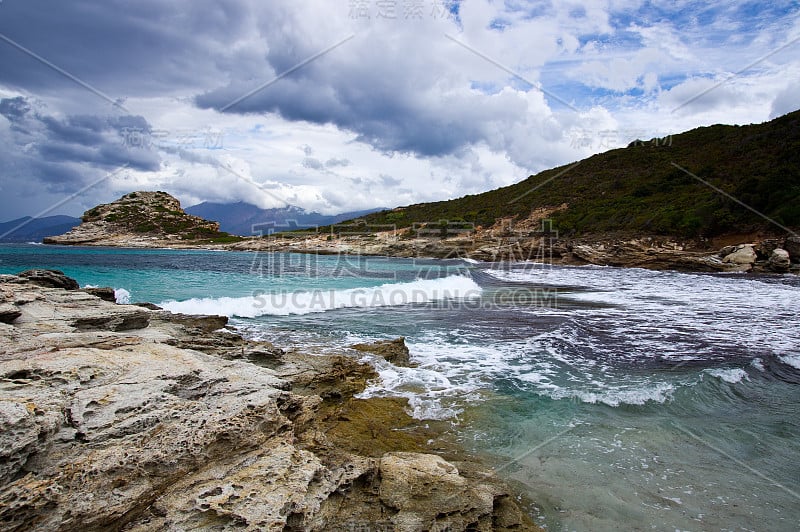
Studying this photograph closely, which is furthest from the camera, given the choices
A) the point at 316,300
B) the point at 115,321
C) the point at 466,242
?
the point at 466,242

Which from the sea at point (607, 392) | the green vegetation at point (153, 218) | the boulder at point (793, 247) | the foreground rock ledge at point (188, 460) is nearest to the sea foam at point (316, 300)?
the sea at point (607, 392)

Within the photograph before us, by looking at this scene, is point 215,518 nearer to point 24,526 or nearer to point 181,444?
point 181,444

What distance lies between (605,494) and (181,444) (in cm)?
399

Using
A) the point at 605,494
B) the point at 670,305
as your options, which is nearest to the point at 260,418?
the point at 605,494

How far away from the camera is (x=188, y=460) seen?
10.5 ft

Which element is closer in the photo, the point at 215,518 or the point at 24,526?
the point at 24,526

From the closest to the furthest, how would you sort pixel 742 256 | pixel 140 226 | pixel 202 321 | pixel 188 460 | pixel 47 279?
pixel 188 460 < pixel 202 321 < pixel 47 279 < pixel 742 256 < pixel 140 226

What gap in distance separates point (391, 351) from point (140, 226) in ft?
364

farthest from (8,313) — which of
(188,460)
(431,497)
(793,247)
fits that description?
(793,247)

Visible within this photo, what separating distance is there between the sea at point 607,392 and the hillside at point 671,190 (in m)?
23.6

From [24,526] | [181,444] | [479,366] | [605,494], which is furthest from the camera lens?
[479,366]

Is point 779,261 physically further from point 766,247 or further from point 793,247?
point 766,247

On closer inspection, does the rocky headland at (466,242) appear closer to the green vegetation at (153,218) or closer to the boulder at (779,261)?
the boulder at (779,261)

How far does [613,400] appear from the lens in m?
6.51
